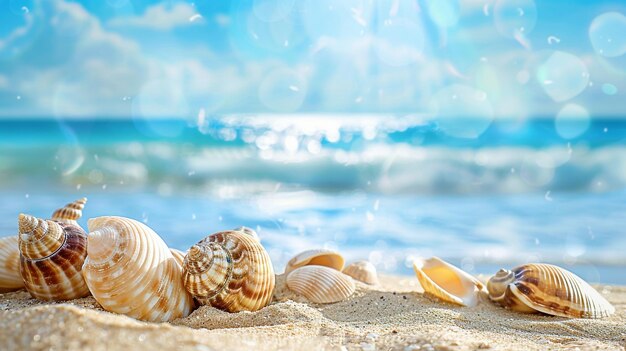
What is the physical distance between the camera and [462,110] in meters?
31.3

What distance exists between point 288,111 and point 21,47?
54.2 ft

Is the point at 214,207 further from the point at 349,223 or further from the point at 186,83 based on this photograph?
the point at 186,83

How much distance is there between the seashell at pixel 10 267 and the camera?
10.5ft

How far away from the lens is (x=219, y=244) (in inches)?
110

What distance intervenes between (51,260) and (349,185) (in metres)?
11.1

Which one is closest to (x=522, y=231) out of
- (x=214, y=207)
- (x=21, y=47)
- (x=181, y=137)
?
(x=214, y=207)

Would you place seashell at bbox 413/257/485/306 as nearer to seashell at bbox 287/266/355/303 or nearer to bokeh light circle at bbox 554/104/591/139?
seashell at bbox 287/266/355/303

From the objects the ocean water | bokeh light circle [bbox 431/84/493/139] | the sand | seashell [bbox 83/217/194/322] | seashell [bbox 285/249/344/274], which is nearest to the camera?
the sand

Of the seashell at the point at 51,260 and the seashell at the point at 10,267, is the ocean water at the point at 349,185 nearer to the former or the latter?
the seashell at the point at 10,267

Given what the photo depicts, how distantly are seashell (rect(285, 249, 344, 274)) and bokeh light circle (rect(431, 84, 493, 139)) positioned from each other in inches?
788

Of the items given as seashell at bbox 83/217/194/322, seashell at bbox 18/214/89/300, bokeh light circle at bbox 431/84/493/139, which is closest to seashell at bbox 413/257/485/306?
seashell at bbox 83/217/194/322

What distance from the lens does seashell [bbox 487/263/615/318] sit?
3.16 m

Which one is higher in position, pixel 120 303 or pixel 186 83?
pixel 186 83

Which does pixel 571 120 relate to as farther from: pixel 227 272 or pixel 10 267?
pixel 10 267
